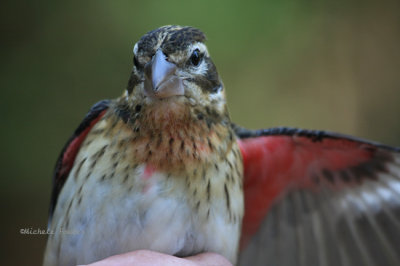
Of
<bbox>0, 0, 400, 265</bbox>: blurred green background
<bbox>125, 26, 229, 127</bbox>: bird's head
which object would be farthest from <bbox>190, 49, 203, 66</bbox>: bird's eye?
<bbox>0, 0, 400, 265</bbox>: blurred green background

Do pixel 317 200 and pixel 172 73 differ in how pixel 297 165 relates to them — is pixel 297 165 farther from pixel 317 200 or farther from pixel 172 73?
pixel 172 73

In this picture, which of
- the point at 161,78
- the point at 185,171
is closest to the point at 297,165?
the point at 185,171

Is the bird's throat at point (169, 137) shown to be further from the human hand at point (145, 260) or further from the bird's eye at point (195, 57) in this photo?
the human hand at point (145, 260)

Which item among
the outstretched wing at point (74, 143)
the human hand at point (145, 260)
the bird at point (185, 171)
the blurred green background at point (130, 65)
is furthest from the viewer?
the blurred green background at point (130, 65)

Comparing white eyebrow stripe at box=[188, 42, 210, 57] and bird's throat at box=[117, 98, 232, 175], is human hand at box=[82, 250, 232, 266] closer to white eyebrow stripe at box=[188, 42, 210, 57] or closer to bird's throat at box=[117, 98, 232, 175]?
bird's throat at box=[117, 98, 232, 175]

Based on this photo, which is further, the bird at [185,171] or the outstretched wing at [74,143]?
the outstretched wing at [74,143]

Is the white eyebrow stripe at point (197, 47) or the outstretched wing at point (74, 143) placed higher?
the white eyebrow stripe at point (197, 47)

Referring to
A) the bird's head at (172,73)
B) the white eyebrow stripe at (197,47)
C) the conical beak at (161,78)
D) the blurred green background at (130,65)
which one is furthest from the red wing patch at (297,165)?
the blurred green background at (130,65)
